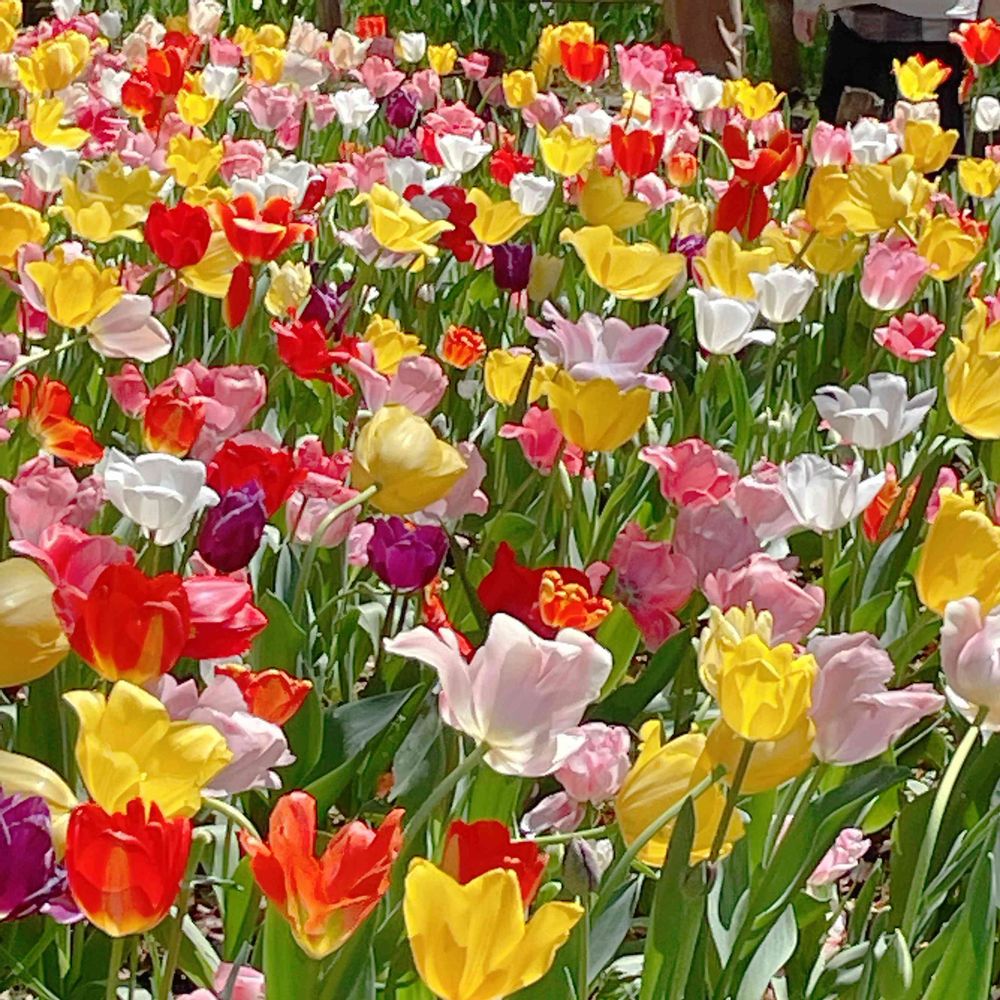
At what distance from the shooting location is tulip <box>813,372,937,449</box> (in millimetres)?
1399

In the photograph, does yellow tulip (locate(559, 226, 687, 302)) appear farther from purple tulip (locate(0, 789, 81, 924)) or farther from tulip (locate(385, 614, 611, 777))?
purple tulip (locate(0, 789, 81, 924))

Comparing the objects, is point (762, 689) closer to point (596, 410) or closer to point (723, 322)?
point (596, 410)

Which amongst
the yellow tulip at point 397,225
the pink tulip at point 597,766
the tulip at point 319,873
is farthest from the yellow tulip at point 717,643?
the yellow tulip at point 397,225

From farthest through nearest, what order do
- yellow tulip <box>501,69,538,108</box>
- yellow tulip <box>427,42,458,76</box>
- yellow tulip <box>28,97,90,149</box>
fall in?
yellow tulip <box>427,42,458,76</box>, yellow tulip <box>501,69,538,108</box>, yellow tulip <box>28,97,90,149</box>

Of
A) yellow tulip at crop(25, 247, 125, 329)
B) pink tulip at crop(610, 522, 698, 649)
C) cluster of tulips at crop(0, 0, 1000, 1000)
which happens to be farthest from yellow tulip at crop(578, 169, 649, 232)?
pink tulip at crop(610, 522, 698, 649)

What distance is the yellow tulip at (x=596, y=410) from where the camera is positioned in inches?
50.3

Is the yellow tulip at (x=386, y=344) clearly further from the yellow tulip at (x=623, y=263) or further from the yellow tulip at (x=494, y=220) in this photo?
the yellow tulip at (x=494, y=220)

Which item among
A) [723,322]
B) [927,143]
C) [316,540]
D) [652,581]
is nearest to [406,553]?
[316,540]

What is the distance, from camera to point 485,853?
700mm

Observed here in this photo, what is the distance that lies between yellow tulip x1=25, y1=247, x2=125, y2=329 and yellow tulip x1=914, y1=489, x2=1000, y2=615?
0.74 meters

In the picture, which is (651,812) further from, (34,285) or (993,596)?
(34,285)

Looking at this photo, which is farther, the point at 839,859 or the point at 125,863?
the point at 839,859

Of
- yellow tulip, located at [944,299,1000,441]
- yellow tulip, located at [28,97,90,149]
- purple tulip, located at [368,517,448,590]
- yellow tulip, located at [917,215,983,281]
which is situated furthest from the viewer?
yellow tulip, located at [28,97,90,149]

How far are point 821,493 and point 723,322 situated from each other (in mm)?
516
